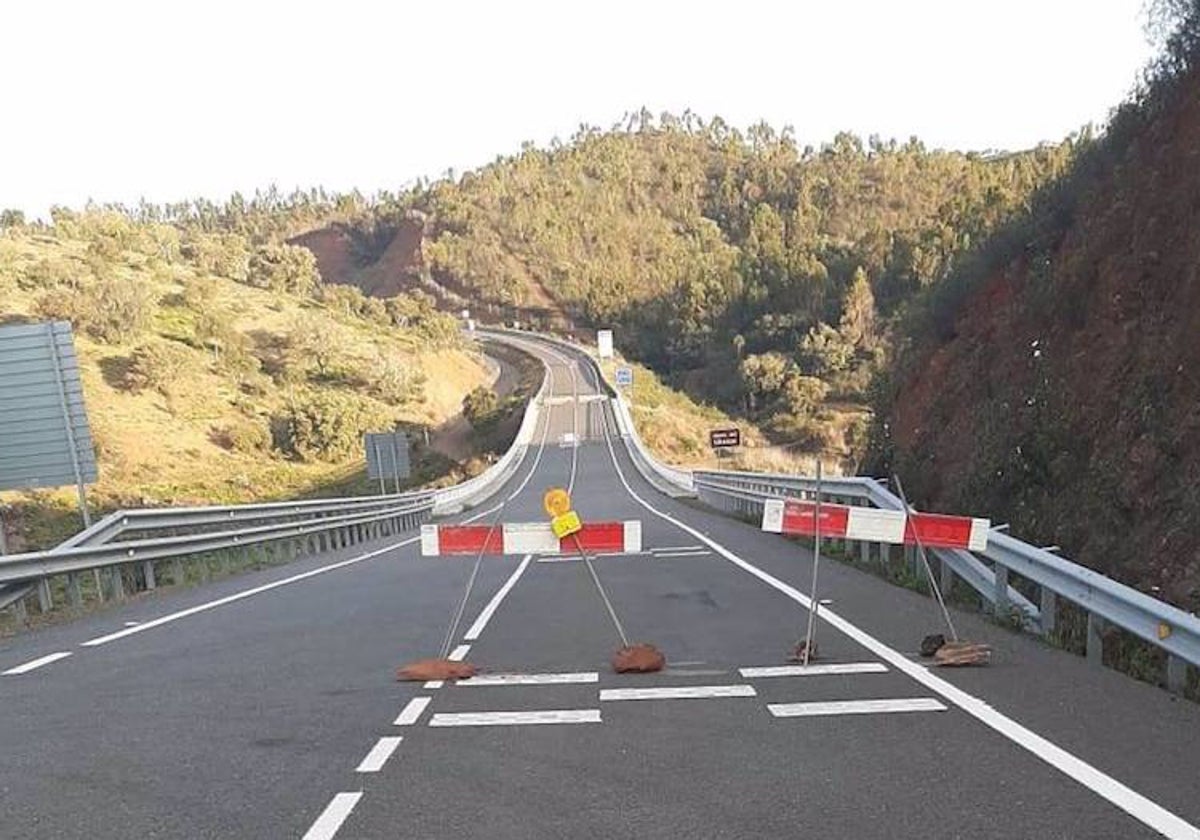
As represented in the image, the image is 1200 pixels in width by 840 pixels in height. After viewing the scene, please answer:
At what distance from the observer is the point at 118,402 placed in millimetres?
51344

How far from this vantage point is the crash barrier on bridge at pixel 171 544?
1150 centimetres

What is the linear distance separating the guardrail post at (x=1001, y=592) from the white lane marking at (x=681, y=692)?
10.2ft

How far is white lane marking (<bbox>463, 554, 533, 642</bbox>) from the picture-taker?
913 cm

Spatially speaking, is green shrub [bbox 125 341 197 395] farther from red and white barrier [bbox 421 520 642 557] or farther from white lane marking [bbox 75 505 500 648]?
red and white barrier [bbox 421 520 642 557]

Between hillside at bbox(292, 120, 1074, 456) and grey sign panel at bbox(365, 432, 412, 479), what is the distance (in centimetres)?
4152

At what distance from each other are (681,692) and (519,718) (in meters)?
1.17

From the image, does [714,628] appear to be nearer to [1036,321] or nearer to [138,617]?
[138,617]

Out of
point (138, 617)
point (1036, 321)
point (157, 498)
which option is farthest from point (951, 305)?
point (157, 498)

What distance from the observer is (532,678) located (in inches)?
281

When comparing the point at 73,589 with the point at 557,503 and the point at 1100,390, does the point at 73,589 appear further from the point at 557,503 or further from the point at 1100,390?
the point at 1100,390

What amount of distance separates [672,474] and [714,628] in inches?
1252

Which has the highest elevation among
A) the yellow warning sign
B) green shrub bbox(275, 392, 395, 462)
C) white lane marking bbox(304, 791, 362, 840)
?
the yellow warning sign

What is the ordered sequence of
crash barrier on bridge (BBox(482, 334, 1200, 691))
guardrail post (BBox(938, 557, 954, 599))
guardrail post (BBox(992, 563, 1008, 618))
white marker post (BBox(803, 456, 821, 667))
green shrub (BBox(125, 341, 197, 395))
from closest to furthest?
crash barrier on bridge (BBox(482, 334, 1200, 691))
white marker post (BBox(803, 456, 821, 667))
guardrail post (BBox(992, 563, 1008, 618))
guardrail post (BBox(938, 557, 954, 599))
green shrub (BBox(125, 341, 197, 395))

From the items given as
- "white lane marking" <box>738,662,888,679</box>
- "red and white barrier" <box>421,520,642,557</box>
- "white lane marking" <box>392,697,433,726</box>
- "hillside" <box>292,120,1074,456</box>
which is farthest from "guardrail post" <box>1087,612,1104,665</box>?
"hillside" <box>292,120,1074,456</box>
